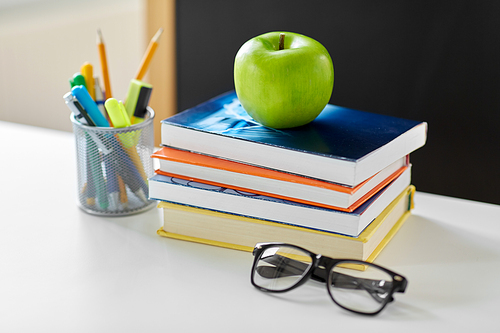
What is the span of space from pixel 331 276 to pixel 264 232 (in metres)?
0.12

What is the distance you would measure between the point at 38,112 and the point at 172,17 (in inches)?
48.8

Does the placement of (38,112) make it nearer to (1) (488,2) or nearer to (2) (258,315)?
(1) (488,2)

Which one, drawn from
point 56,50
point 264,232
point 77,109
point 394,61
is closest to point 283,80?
point 264,232

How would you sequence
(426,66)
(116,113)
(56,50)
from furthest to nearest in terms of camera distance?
(56,50) → (426,66) → (116,113)

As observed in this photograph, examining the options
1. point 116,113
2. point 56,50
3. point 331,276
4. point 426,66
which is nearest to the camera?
point 331,276

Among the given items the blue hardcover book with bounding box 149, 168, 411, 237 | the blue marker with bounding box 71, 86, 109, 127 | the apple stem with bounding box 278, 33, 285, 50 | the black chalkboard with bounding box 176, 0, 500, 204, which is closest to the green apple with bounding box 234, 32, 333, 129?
the apple stem with bounding box 278, 33, 285, 50

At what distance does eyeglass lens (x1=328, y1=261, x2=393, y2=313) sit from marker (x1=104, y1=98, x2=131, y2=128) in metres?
0.36

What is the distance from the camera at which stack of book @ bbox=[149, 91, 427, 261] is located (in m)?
0.63

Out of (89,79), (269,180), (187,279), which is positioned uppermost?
(89,79)

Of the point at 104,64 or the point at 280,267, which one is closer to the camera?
the point at 280,267

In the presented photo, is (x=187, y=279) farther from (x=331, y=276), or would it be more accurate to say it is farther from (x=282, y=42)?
(x=282, y=42)

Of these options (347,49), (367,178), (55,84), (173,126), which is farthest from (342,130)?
(55,84)

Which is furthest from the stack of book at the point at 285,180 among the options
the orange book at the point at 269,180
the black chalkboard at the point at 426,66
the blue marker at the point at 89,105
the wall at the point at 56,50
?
Result: the wall at the point at 56,50

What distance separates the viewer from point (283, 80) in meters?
0.64
